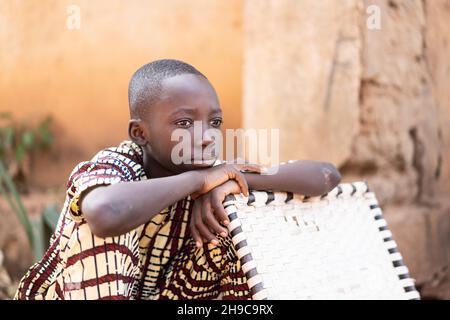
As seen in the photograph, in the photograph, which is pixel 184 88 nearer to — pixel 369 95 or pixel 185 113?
pixel 185 113

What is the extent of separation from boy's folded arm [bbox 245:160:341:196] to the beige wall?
2400mm

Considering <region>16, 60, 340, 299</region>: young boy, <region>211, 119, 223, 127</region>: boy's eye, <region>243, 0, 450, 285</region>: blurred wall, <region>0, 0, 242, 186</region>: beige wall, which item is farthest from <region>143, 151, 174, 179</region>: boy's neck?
<region>0, 0, 242, 186</region>: beige wall

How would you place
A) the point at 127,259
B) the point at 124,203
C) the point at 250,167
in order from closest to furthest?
1. the point at 124,203
2. the point at 127,259
3. the point at 250,167

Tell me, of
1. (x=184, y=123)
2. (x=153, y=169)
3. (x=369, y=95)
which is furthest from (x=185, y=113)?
(x=369, y=95)

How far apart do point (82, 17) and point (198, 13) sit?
0.80 m

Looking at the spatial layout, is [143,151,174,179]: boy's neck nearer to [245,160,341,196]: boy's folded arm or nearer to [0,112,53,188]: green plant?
[245,160,341,196]: boy's folded arm

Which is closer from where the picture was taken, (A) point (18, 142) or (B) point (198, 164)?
(B) point (198, 164)

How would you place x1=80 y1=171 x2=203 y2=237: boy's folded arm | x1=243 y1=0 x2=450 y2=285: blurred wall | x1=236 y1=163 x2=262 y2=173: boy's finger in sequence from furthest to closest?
1. x1=243 y1=0 x2=450 y2=285: blurred wall
2. x1=236 y1=163 x2=262 y2=173: boy's finger
3. x1=80 y1=171 x2=203 y2=237: boy's folded arm

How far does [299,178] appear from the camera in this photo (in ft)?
6.88

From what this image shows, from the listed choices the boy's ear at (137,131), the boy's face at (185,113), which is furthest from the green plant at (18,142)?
the boy's face at (185,113)

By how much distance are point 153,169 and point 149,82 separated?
0.29m

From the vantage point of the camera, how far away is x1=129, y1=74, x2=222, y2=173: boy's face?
192 centimetres

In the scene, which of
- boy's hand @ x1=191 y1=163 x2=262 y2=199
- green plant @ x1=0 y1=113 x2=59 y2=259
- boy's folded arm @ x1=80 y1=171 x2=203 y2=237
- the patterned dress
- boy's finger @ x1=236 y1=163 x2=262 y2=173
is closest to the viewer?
boy's folded arm @ x1=80 y1=171 x2=203 y2=237

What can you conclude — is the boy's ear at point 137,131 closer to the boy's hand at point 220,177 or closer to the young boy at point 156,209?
the young boy at point 156,209
